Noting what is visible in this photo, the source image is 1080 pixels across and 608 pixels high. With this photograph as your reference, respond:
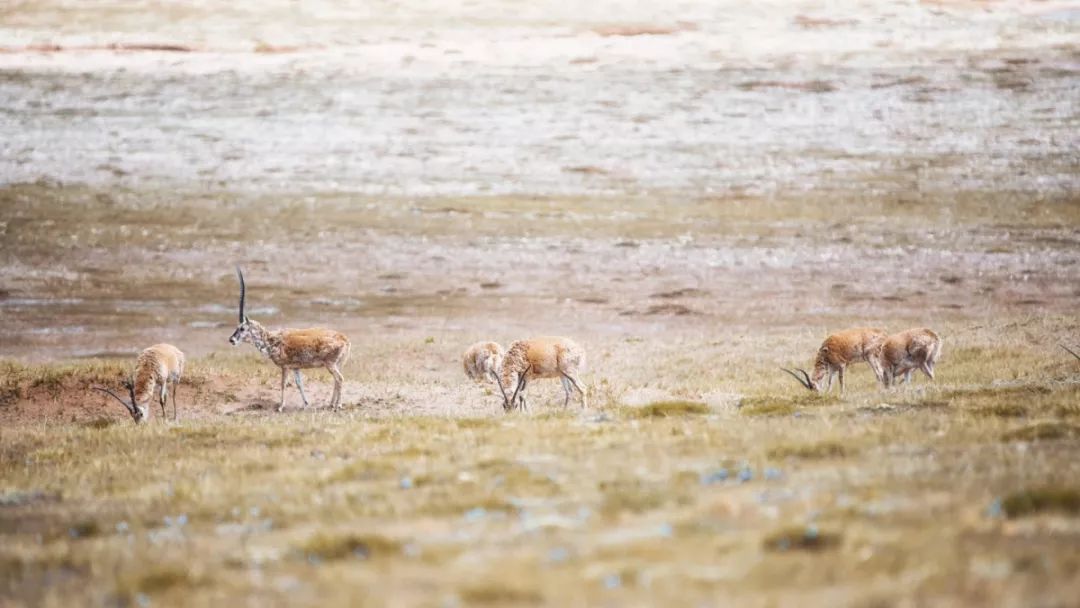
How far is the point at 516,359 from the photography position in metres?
24.6

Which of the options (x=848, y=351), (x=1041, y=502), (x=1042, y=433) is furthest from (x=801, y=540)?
(x=848, y=351)

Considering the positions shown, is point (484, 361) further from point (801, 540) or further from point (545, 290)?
point (545, 290)

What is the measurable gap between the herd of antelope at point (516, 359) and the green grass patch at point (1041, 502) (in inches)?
509

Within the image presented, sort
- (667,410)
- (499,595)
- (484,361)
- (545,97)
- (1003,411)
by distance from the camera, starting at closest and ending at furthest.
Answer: (499,595), (1003,411), (667,410), (484,361), (545,97)

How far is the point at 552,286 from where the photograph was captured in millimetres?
52750

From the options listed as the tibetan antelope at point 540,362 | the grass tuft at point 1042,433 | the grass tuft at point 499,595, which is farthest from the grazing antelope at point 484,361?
the grass tuft at point 499,595

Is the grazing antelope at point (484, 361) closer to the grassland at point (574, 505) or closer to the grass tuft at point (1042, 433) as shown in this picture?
the grassland at point (574, 505)

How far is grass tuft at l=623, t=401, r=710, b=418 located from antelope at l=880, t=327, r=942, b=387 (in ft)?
21.9

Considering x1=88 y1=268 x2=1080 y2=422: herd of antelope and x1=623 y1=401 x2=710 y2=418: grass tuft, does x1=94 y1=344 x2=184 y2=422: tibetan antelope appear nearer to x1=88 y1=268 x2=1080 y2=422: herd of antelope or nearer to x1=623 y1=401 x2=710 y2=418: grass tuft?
x1=88 y1=268 x2=1080 y2=422: herd of antelope

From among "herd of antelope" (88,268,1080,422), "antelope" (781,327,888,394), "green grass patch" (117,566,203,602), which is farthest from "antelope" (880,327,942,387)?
"green grass patch" (117,566,203,602)

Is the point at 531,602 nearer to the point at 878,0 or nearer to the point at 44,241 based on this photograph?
the point at 44,241

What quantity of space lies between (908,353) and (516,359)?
8.30 meters

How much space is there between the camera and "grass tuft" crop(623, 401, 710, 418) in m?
20.5

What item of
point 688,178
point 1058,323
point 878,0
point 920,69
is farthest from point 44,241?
point 878,0
